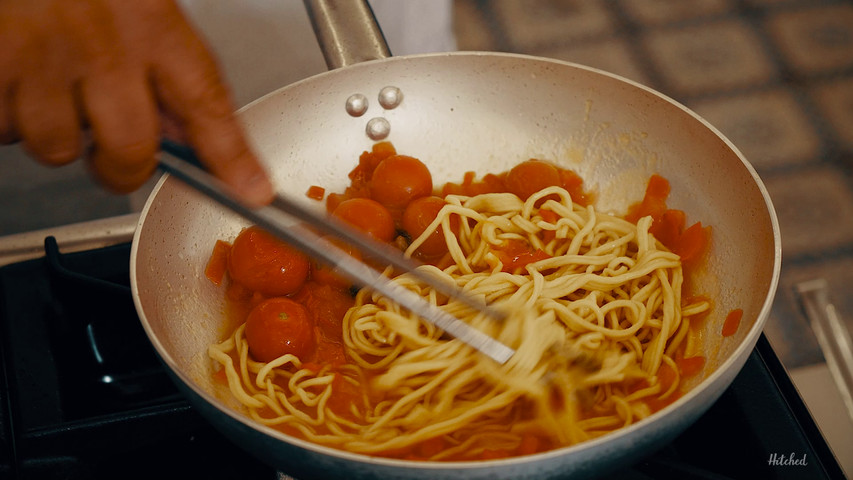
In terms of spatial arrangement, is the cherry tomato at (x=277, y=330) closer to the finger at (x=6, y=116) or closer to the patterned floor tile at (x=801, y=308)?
the finger at (x=6, y=116)

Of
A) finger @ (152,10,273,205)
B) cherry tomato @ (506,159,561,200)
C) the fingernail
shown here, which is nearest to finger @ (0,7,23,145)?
finger @ (152,10,273,205)

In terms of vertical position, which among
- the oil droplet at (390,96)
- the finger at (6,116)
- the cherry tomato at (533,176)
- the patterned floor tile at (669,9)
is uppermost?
the patterned floor tile at (669,9)

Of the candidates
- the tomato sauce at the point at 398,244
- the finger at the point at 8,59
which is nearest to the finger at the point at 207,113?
the finger at the point at 8,59

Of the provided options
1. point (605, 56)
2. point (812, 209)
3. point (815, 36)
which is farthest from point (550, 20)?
point (812, 209)

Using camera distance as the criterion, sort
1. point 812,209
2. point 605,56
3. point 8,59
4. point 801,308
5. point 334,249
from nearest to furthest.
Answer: point 8,59 → point 334,249 → point 801,308 → point 812,209 → point 605,56

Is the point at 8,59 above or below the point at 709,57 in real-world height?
below

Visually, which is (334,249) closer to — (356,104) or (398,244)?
(398,244)

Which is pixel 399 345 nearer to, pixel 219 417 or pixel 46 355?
pixel 219 417
